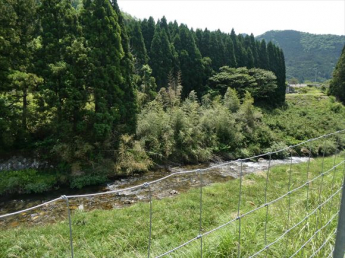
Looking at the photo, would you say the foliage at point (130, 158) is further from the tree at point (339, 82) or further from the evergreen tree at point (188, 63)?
the tree at point (339, 82)

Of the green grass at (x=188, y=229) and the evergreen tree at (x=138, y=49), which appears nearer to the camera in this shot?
the green grass at (x=188, y=229)

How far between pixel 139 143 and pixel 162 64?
34.4 feet

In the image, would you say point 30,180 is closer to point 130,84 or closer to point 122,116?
point 122,116

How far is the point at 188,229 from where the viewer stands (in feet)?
18.8

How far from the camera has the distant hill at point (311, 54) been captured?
277ft

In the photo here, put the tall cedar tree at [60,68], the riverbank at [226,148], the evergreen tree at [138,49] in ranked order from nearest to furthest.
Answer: the riverbank at [226,148] → the tall cedar tree at [60,68] → the evergreen tree at [138,49]

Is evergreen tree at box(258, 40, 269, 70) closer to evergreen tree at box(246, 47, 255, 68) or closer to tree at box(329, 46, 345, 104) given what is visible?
evergreen tree at box(246, 47, 255, 68)

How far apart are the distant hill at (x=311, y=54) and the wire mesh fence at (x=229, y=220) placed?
8754 centimetres

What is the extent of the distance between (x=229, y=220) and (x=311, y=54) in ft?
364

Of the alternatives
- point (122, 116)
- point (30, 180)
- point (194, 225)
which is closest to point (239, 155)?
point (122, 116)

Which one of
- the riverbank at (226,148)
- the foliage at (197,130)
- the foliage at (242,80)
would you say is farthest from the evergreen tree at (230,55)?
the foliage at (197,130)

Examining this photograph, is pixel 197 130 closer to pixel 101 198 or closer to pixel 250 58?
pixel 101 198

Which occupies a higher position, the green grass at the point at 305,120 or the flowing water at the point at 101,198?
the green grass at the point at 305,120

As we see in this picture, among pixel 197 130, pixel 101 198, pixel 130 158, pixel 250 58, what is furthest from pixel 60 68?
pixel 250 58
